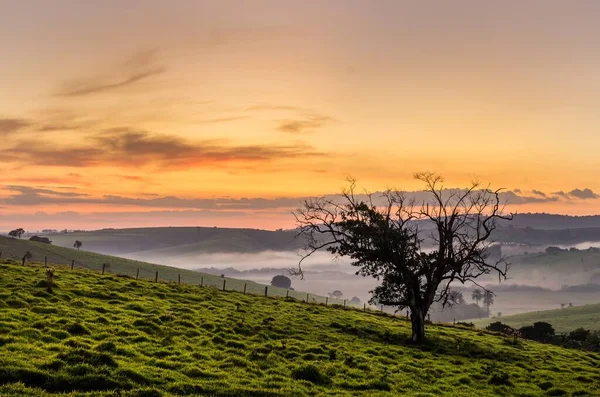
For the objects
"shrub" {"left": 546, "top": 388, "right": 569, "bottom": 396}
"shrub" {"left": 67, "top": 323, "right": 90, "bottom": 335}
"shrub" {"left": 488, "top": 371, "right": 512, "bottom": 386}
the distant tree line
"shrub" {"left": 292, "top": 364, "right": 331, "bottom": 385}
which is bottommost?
the distant tree line

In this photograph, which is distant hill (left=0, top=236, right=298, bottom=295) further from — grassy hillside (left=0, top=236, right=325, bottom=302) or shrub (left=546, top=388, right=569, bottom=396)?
shrub (left=546, top=388, right=569, bottom=396)

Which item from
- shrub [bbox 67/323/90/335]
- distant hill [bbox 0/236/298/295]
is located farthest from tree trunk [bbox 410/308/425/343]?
distant hill [bbox 0/236/298/295]

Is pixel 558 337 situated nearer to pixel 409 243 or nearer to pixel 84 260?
pixel 409 243

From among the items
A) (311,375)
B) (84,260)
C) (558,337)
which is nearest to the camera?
(311,375)

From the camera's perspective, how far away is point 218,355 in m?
26.8

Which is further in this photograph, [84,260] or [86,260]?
[86,260]

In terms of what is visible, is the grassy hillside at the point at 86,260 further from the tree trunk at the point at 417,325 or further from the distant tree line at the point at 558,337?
the tree trunk at the point at 417,325

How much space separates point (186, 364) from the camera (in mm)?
23125

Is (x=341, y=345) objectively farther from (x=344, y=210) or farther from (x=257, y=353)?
(x=344, y=210)

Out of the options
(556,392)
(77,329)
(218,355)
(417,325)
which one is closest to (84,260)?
(417,325)

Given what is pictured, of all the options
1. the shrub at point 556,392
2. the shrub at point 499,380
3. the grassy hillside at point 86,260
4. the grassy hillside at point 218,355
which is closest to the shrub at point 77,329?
the grassy hillside at point 218,355

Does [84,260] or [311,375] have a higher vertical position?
[311,375]

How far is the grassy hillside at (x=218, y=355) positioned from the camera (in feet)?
64.4

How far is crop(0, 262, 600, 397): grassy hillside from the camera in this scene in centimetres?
1964
